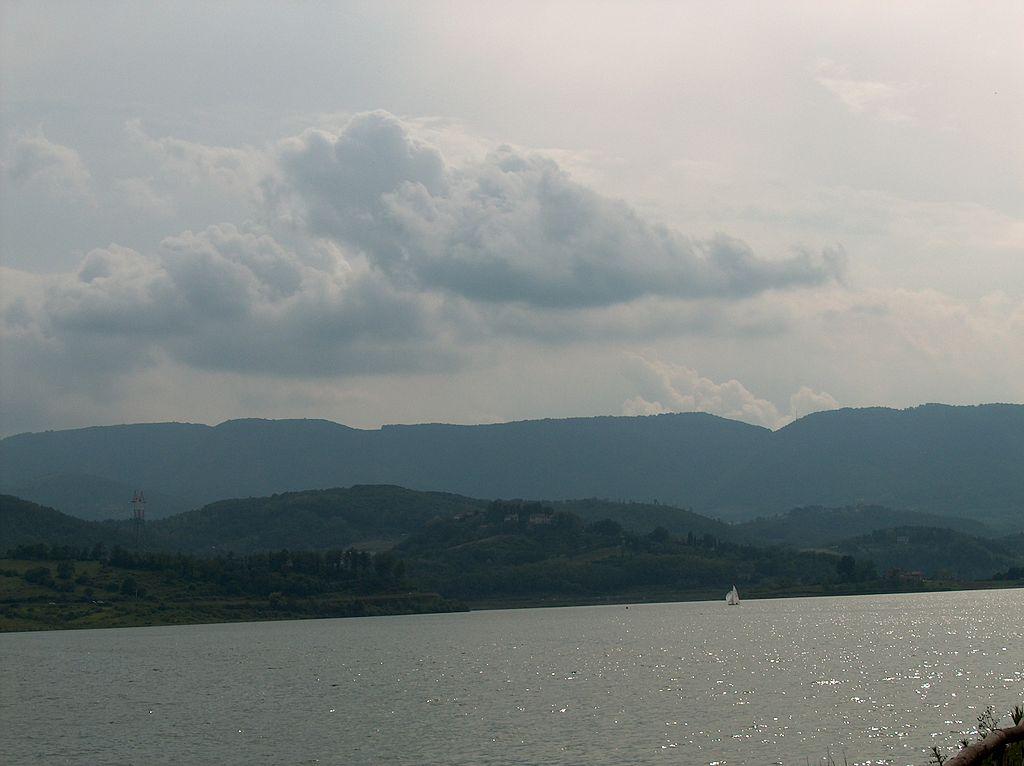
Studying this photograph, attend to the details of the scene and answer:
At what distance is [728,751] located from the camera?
289ft

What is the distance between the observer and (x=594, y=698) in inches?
5015

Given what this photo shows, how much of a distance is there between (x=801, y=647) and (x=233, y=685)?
89.5 meters

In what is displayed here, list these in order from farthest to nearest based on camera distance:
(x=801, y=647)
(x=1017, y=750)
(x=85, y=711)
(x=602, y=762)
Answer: (x=801, y=647)
(x=85, y=711)
(x=602, y=762)
(x=1017, y=750)

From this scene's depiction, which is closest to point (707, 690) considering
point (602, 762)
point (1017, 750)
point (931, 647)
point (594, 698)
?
point (594, 698)

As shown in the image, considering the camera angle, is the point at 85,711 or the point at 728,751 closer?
the point at 728,751

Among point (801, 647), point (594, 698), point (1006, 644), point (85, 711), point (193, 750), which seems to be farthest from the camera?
point (801, 647)

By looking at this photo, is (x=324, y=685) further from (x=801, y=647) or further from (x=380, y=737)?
(x=801, y=647)

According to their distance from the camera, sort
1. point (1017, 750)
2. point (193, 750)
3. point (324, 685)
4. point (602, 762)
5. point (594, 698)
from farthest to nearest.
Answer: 1. point (324, 685)
2. point (594, 698)
3. point (193, 750)
4. point (602, 762)
5. point (1017, 750)

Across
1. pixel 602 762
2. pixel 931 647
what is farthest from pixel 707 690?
pixel 931 647

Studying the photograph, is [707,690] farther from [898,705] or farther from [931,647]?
[931,647]

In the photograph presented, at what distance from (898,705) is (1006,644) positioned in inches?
3148

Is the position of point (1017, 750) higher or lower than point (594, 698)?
higher

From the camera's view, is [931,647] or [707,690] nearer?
[707,690]

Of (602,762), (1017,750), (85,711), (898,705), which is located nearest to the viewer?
(1017,750)
